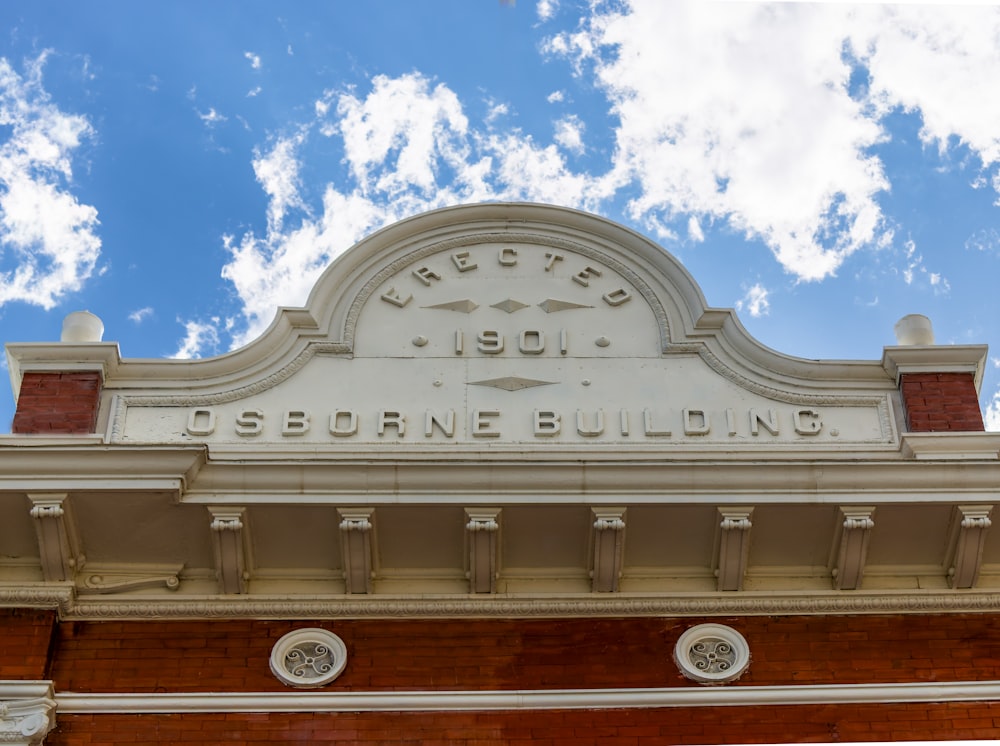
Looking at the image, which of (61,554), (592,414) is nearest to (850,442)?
(592,414)

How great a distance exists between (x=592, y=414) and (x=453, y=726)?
3.03m

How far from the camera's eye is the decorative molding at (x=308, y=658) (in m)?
11.8

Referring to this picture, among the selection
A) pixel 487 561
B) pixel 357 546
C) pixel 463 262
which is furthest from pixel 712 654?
pixel 463 262

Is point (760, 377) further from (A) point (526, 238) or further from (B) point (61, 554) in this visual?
(B) point (61, 554)

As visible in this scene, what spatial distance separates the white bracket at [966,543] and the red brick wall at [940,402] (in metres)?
1.06

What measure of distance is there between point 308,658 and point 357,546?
0.93 meters

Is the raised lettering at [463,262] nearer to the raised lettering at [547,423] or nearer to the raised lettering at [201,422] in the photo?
the raised lettering at [547,423]

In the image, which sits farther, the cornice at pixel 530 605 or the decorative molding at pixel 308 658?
the cornice at pixel 530 605

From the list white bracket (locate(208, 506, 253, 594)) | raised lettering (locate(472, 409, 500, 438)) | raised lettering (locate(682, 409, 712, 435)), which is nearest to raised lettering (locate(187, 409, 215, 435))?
white bracket (locate(208, 506, 253, 594))

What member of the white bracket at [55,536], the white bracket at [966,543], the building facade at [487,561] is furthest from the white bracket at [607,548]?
the white bracket at [55,536]

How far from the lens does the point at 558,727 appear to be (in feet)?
38.0

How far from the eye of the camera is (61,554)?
12086mm

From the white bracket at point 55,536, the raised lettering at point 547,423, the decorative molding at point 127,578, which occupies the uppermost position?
the raised lettering at point 547,423

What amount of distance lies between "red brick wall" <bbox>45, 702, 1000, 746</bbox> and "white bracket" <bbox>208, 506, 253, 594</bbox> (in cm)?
111
